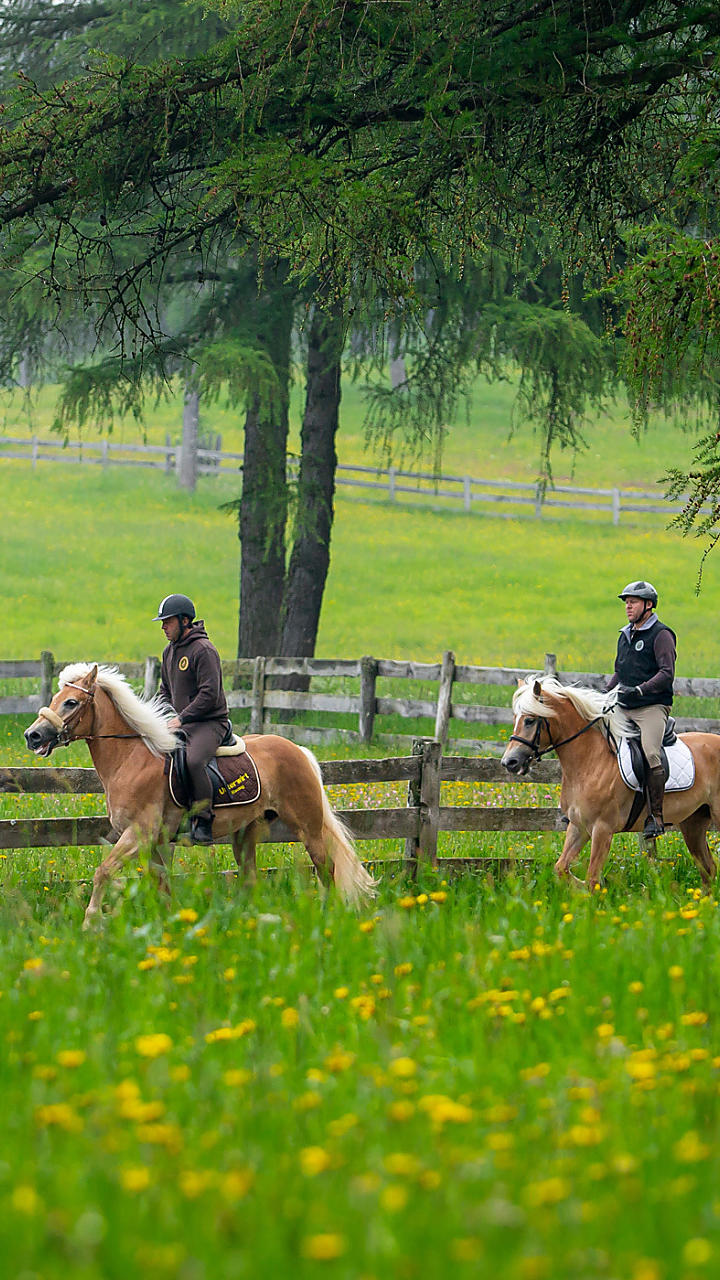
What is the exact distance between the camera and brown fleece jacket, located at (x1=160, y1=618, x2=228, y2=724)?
9.33m

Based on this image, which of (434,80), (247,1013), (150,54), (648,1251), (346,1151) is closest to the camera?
(648,1251)

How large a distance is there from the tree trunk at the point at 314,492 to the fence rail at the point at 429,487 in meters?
25.8

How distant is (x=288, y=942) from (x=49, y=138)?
6.97 m

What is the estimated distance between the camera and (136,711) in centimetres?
923

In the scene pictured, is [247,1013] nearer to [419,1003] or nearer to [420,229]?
[419,1003]

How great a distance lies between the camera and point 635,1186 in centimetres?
312

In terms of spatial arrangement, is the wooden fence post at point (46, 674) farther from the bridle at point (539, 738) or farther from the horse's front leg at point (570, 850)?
the horse's front leg at point (570, 850)

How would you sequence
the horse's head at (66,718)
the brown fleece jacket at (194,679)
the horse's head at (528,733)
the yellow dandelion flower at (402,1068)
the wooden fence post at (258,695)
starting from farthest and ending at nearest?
1. the wooden fence post at (258,695)
2. the horse's head at (528,733)
3. the brown fleece jacket at (194,679)
4. the horse's head at (66,718)
5. the yellow dandelion flower at (402,1068)

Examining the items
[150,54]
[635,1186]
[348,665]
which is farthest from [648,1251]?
[150,54]

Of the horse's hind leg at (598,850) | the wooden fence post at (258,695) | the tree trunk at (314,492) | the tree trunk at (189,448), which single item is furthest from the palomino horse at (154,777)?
the tree trunk at (189,448)

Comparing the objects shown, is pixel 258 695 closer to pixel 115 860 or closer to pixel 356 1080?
pixel 115 860

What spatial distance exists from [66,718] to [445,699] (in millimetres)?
10168

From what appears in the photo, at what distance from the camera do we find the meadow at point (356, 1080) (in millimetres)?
2934

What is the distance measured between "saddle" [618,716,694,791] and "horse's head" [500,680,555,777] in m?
0.60
